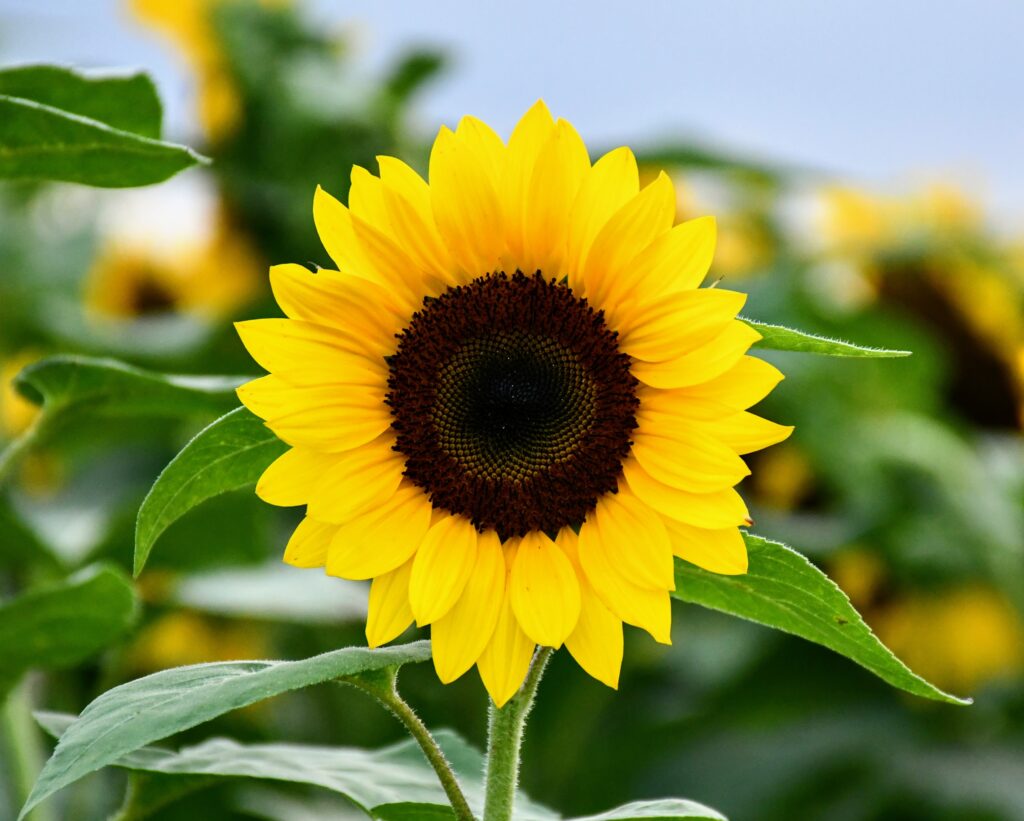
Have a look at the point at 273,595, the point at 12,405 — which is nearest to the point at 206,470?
the point at 273,595

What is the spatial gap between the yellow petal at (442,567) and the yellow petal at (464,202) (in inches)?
5.6

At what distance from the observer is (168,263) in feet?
8.50

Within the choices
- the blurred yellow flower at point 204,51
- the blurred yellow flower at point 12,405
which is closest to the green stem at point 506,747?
the blurred yellow flower at point 12,405

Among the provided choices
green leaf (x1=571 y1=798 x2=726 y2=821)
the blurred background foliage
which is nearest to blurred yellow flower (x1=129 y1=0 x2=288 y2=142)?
the blurred background foliage

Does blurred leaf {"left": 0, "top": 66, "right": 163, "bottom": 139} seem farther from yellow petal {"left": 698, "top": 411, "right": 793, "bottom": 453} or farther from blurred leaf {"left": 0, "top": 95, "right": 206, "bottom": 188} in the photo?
yellow petal {"left": 698, "top": 411, "right": 793, "bottom": 453}

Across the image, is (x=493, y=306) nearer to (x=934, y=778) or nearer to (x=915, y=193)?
(x=934, y=778)

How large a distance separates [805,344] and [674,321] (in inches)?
3.3

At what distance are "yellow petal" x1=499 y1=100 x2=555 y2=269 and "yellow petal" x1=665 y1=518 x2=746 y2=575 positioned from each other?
0.60 ft

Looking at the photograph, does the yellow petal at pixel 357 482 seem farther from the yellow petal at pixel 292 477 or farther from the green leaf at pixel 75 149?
the green leaf at pixel 75 149

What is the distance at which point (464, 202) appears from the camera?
765 millimetres

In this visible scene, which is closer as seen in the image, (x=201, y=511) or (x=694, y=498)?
(x=694, y=498)

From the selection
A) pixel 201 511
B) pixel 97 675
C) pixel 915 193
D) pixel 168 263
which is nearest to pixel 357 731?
pixel 97 675

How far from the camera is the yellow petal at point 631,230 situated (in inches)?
29.3

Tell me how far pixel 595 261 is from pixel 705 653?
1576mm
